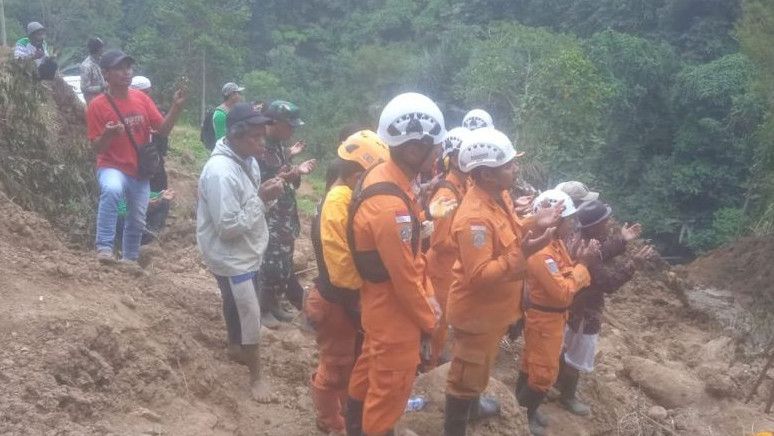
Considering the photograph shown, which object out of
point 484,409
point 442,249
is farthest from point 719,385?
point 442,249

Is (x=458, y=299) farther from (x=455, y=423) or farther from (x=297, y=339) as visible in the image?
(x=297, y=339)

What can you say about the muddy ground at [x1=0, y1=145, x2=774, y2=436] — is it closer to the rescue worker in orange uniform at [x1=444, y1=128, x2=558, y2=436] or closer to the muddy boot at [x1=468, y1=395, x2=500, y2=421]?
the muddy boot at [x1=468, y1=395, x2=500, y2=421]

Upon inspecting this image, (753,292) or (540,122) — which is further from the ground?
(540,122)

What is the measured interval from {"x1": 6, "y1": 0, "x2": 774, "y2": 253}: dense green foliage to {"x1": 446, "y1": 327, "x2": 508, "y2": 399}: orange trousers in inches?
408

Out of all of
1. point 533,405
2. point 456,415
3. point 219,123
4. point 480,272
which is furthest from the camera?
point 219,123

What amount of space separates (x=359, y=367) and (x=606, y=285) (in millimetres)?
2066

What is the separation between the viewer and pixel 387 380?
4027mm

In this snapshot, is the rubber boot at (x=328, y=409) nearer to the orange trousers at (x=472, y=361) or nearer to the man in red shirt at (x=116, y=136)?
the orange trousers at (x=472, y=361)

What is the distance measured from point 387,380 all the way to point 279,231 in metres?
2.44

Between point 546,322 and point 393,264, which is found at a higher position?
point 393,264

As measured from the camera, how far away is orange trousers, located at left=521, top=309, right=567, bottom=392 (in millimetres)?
5109

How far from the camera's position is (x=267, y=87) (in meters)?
32.2

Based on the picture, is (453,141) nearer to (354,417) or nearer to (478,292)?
(478,292)

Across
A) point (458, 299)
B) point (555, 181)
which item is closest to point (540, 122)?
point (555, 181)
